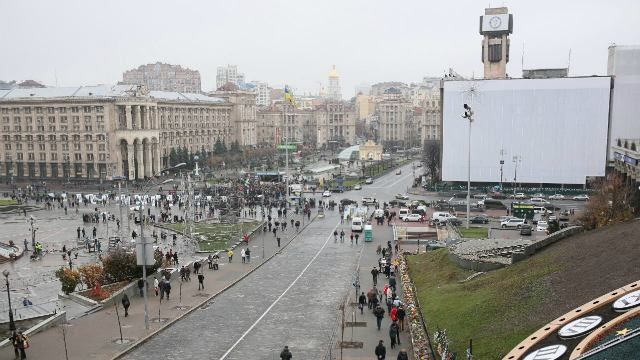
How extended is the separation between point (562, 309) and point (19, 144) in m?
97.8

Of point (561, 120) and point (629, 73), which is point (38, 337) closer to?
point (561, 120)

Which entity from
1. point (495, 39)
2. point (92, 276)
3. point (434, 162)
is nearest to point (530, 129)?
point (434, 162)

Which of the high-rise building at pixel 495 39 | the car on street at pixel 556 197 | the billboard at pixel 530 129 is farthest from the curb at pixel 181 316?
the high-rise building at pixel 495 39

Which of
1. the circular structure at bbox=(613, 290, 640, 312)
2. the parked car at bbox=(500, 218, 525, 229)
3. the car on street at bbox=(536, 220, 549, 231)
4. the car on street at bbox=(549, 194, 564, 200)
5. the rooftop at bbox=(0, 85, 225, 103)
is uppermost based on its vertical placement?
the rooftop at bbox=(0, 85, 225, 103)

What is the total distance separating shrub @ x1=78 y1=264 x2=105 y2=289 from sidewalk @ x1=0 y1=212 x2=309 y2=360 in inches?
85.5

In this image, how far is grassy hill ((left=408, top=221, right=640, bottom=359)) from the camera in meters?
16.1

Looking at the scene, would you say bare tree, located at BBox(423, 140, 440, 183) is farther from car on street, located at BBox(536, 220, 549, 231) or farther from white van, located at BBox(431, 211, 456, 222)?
car on street, located at BBox(536, 220, 549, 231)

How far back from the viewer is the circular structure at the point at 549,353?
41.9 feet

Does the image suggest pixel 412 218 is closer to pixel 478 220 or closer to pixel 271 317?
pixel 478 220

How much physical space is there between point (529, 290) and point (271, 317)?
10.1 m

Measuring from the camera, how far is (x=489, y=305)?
744 inches

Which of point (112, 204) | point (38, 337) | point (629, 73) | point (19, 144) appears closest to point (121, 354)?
point (38, 337)

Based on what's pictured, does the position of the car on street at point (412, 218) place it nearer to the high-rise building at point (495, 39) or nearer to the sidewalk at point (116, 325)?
the sidewalk at point (116, 325)

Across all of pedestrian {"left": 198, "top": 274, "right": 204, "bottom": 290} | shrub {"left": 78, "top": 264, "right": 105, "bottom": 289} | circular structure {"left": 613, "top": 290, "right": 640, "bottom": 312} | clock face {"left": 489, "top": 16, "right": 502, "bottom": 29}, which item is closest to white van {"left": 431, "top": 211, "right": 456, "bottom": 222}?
pedestrian {"left": 198, "top": 274, "right": 204, "bottom": 290}
